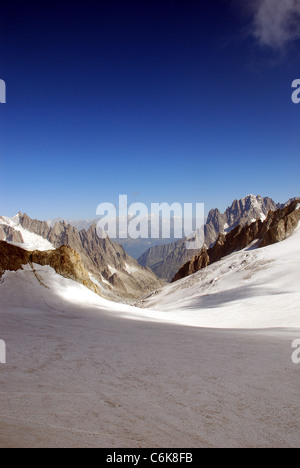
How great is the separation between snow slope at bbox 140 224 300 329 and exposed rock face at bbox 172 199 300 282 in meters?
2.56

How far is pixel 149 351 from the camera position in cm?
751

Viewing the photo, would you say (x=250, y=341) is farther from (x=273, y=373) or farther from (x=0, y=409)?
(x=0, y=409)

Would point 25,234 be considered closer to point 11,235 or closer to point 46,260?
point 11,235

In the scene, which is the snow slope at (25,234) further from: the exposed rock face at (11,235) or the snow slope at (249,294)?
the snow slope at (249,294)

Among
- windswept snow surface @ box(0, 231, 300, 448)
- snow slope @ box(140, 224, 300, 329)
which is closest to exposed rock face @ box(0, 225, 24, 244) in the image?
snow slope @ box(140, 224, 300, 329)

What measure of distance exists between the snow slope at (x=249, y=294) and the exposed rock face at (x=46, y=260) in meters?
8.58

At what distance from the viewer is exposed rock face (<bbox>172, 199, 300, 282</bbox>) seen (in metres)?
48.0

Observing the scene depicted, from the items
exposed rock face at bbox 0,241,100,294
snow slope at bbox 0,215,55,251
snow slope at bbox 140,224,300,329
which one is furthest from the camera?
snow slope at bbox 0,215,55,251

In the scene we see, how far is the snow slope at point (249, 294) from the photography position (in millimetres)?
15497

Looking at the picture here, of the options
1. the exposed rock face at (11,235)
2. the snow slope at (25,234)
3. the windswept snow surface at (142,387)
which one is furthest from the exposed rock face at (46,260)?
the exposed rock face at (11,235)

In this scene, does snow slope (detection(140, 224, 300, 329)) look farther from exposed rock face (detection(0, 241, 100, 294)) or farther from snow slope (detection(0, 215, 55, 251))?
snow slope (detection(0, 215, 55, 251))

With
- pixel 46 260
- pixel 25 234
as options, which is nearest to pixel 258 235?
pixel 46 260
